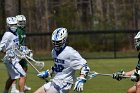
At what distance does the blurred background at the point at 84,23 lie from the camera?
84.0ft

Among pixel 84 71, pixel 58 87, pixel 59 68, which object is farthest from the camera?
pixel 59 68

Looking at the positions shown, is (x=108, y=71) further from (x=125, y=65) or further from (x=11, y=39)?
(x=11, y=39)

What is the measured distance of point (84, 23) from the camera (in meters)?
30.0

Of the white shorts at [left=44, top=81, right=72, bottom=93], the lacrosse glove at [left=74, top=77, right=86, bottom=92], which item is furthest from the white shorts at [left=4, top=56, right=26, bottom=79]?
the lacrosse glove at [left=74, top=77, right=86, bottom=92]

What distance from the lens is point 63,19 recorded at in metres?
29.8

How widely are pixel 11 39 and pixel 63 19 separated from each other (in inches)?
702

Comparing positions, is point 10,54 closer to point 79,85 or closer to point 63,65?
point 63,65

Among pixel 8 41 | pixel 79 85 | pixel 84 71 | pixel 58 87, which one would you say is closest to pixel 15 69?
pixel 8 41

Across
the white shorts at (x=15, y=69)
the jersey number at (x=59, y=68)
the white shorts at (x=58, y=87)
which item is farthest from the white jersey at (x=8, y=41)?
the white shorts at (x=58, y=87)

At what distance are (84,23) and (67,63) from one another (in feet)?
69.0

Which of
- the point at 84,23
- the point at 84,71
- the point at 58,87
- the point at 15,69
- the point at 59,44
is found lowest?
the point at 84,23

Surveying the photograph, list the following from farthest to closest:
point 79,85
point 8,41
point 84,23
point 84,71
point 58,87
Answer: point 84,23
point 8,41
point 58,87
point 84,71
point 79,85

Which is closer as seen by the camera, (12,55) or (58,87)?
(58,87)

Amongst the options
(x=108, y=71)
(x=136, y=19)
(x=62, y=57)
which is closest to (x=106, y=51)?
(x=136, y=19)
